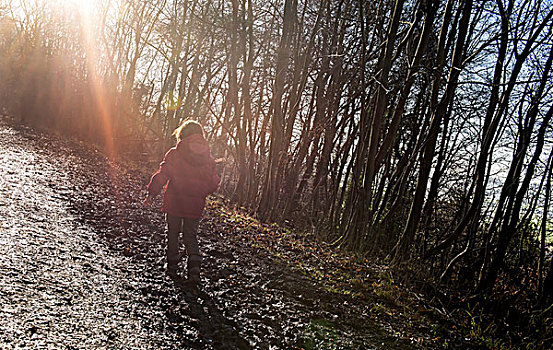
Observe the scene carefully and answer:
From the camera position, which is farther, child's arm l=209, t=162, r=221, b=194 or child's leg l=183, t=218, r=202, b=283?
child's arm l=209, t=162, r=221, b=194

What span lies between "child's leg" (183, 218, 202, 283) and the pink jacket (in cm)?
12

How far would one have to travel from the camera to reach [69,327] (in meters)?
3.57

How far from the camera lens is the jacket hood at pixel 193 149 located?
561 centimetres

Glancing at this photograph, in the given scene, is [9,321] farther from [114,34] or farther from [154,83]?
[154,83]

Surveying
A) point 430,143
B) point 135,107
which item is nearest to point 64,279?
point 430,143

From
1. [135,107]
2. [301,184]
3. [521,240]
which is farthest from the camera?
[135,107]

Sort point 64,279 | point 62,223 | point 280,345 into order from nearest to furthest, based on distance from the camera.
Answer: point 280,345
point 64,279
point 62,223

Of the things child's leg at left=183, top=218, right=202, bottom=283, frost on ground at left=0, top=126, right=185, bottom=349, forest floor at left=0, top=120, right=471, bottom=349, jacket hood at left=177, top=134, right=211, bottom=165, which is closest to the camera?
frost on ground at left=0, top=126, right=185, bottom=349

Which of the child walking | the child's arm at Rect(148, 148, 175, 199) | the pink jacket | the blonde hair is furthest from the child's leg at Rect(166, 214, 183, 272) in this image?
the blonde hair

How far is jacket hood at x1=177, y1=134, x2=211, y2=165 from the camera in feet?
18.4

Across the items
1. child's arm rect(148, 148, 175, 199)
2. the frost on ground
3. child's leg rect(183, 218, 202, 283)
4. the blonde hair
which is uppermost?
the blonde hair

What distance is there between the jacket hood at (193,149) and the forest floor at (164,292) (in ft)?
4.99

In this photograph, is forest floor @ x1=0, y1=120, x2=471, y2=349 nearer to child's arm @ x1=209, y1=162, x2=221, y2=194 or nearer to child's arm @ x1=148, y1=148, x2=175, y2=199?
child's arm @ x1=148, y1=148, x2=175, y2=199

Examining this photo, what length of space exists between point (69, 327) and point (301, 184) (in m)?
12.3
